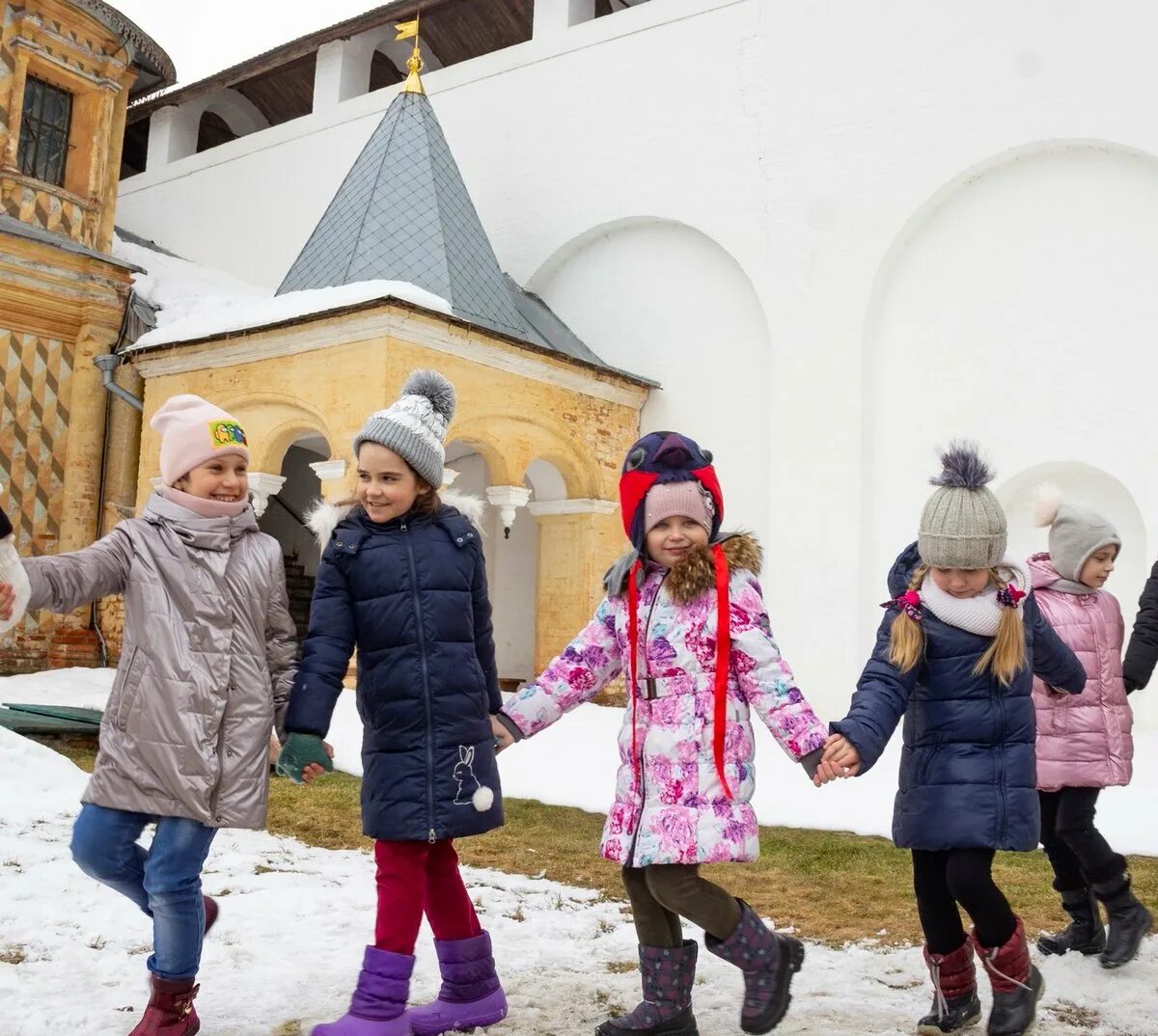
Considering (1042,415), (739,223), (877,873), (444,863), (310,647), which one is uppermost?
(739,223)

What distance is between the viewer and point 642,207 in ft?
39.0

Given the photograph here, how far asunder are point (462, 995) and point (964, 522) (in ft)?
5.16

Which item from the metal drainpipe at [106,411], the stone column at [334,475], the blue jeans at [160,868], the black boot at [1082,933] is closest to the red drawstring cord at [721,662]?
the blue jeans at [160,868]

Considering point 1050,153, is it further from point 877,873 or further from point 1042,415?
point 877,873

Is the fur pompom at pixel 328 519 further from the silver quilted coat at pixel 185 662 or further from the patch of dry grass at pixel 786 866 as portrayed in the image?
the patch of dry grass at pixel 786 866

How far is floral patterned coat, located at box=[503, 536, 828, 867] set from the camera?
2.52 m

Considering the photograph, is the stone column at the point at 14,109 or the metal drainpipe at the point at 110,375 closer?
the metal drainpipe at the point at 110,375

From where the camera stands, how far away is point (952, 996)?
2.63 metres

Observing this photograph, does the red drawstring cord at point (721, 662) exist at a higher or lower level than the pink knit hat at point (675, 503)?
lower

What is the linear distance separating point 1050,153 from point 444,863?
29.9ft

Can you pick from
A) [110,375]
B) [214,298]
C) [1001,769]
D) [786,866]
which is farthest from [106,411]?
[1001,769]

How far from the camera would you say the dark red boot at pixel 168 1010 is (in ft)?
7.79

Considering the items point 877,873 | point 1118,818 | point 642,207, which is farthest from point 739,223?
point 877,873

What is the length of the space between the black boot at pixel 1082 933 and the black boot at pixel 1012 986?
2.65 feet
